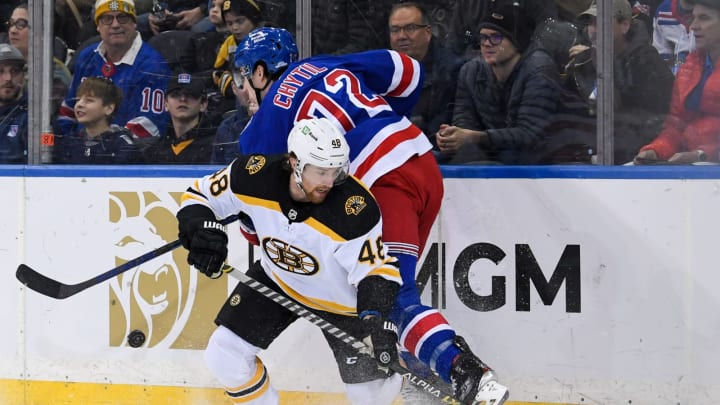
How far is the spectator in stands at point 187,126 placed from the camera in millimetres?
3867

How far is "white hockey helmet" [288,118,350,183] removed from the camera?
291 cm

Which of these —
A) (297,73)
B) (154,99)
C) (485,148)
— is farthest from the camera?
(154,99)

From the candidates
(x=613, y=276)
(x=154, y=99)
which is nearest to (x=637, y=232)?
(x=613, y=276)

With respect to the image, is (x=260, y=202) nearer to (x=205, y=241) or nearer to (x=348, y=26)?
(x=205, y=241)

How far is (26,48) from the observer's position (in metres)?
4.06

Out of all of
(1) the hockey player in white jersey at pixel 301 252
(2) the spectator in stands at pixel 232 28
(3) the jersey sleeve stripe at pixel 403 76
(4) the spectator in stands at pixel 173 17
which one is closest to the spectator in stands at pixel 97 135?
(4) the spectator in stands at pixel 173 17

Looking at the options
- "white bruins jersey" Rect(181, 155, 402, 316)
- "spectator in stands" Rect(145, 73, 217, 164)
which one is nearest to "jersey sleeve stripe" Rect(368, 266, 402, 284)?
"white bruins jersey" Rect(181, 155, 402, 316)

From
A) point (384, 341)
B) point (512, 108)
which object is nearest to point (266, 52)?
point (512, 108)

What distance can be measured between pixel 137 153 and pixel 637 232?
1.80 meters

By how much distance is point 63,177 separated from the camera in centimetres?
400

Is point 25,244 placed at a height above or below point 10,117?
below

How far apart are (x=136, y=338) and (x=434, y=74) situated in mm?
1457

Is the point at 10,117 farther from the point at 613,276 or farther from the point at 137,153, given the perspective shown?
the point at 613,276

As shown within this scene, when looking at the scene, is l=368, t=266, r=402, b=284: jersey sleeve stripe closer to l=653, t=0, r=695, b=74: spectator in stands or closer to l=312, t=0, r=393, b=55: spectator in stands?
l=312, t=0, r=393, b=55: spectator in stands
